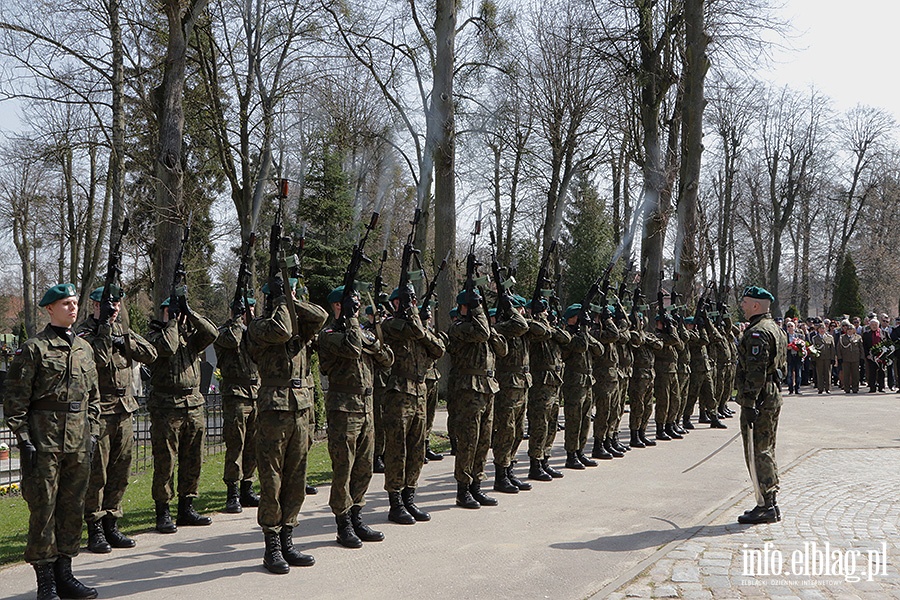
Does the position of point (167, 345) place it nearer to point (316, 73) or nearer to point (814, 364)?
point (316, 73)

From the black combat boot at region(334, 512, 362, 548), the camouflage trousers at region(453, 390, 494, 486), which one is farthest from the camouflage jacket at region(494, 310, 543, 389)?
the black combat boot at region(334, 512, 362, 548)

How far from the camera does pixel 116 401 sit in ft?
23.0

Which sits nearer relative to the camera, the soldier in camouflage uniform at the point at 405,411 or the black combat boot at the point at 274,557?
the black combat boot at the point at 274,557

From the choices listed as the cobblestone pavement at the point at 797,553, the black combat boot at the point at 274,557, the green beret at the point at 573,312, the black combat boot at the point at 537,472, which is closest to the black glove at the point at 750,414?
the cobblestone pavement at the point at 797,553

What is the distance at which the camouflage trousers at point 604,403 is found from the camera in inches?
452

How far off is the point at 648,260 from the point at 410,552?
45.1ft

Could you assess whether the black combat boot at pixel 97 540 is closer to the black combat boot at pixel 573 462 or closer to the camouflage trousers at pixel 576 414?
the camouflage trousers at pixel 576 414

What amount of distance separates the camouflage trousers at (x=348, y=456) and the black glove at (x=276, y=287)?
1.23 meters

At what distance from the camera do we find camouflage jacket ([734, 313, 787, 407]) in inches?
305

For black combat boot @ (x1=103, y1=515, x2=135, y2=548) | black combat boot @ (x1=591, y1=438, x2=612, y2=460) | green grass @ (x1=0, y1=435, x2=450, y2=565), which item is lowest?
green grass @ (x1=0, y1=435, x2=450, y2=565)

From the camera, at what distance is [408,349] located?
7934 mm

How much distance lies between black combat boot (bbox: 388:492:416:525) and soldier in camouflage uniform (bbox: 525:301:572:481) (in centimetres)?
262

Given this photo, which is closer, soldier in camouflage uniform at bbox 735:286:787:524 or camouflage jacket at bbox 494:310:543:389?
soldier in camouflage uniform at bbox 735:286:787:524

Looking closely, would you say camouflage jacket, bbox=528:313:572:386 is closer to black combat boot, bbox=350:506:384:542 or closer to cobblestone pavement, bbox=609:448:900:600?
cobblestone pavement, bbox=609:448:900:600
